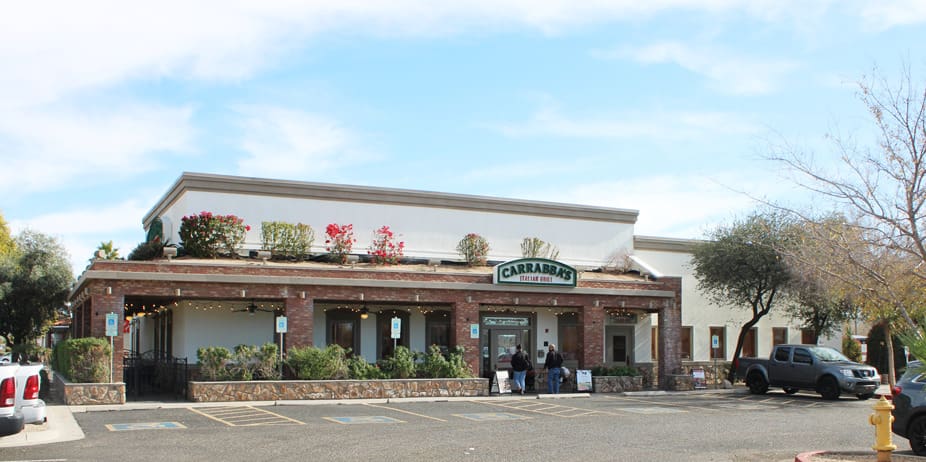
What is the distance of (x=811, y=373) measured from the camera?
29281mm

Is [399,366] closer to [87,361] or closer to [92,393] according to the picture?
[92,393]

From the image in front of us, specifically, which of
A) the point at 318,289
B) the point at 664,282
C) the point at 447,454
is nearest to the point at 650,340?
the point at 664,282

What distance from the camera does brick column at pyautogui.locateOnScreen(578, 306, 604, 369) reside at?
31422 millimetres

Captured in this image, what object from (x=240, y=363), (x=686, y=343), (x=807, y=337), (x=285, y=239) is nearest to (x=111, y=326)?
(x=240, y=363)

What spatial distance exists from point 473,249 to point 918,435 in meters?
20.4

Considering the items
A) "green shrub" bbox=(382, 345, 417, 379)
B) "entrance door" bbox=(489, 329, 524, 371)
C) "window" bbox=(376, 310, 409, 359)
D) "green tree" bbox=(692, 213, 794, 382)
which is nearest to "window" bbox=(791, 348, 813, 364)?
"green tree" bbox=(692, 213, 794, 382)

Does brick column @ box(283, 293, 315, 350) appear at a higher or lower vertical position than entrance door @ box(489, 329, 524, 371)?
higher


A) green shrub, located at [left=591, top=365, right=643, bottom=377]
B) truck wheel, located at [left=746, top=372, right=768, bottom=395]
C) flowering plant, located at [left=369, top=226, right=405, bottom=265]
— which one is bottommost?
truck wheel, located at [left=746, top=372, right=768, bottom=395]

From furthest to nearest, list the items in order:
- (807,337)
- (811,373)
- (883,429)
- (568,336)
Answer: (807,337) → (568,336) → (811,373) → (883,429)

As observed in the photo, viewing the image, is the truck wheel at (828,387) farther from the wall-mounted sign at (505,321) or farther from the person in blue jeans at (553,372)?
the wall-mounted sign at (505,321)

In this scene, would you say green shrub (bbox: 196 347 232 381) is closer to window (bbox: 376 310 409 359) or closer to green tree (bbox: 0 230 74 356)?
window (bbox: 376 310 409 359)

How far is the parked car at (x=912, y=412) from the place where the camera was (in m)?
15.0

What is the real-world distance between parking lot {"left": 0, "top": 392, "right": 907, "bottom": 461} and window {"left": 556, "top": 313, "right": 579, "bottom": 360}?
28.4ft

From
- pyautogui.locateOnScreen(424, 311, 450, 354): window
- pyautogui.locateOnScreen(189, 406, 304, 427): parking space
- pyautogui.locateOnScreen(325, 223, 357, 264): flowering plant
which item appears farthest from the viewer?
pyautogui.locateOnScreen(424, 311, 450, 354): window
